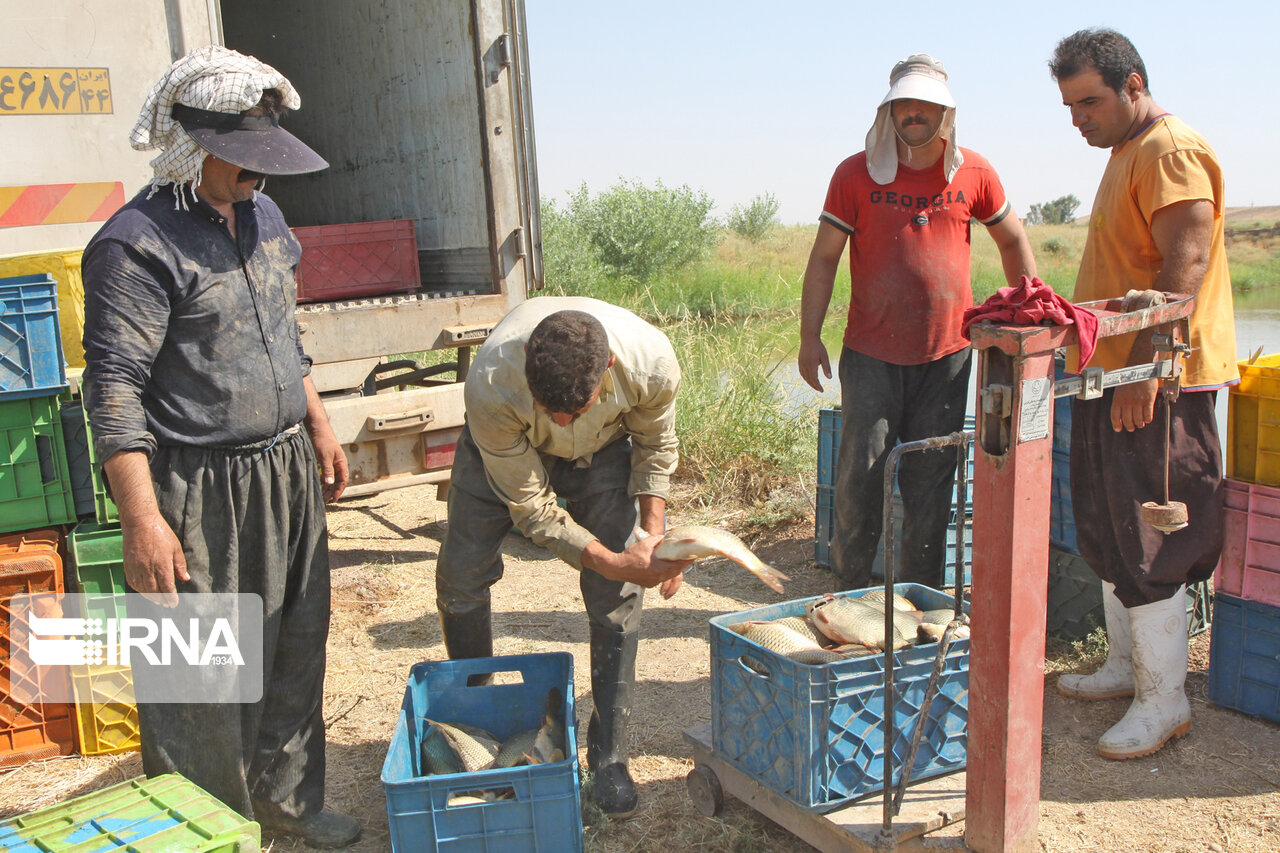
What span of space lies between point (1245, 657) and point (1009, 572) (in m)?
1.89

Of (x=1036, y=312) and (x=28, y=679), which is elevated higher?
(x=1036, y=312)

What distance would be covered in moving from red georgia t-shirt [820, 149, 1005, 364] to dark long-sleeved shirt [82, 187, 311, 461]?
221 cm

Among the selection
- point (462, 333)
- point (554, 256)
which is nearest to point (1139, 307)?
point (462, 333)

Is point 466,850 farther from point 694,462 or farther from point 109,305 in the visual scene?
point 694,462

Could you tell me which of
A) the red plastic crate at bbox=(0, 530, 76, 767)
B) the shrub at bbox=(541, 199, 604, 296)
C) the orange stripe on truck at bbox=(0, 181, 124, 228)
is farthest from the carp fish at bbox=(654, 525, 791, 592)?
the shrub at bbox=(541, 199, 604, 296)

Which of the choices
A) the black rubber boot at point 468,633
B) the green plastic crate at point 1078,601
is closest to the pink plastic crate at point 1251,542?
the green plastic crate at point 1078,601

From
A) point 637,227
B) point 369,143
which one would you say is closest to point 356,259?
point 369,143

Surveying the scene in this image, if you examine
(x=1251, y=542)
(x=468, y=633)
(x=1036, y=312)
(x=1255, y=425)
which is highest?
(x=1036, y=312)

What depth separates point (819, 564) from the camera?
5.47 metres

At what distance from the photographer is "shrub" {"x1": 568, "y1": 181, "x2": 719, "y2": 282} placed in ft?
78.4

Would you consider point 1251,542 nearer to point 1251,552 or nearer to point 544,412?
point 1251,552

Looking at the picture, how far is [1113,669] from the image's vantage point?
3777 millimetres

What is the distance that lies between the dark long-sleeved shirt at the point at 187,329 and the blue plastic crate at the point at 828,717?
4.97ft

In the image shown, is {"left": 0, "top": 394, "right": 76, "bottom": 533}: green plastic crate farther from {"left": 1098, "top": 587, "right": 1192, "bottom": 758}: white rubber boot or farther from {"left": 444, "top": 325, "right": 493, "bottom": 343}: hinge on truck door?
{"left": 1098, "top": 587, "right": 1192, "bottom": 758}: white rubber boot
